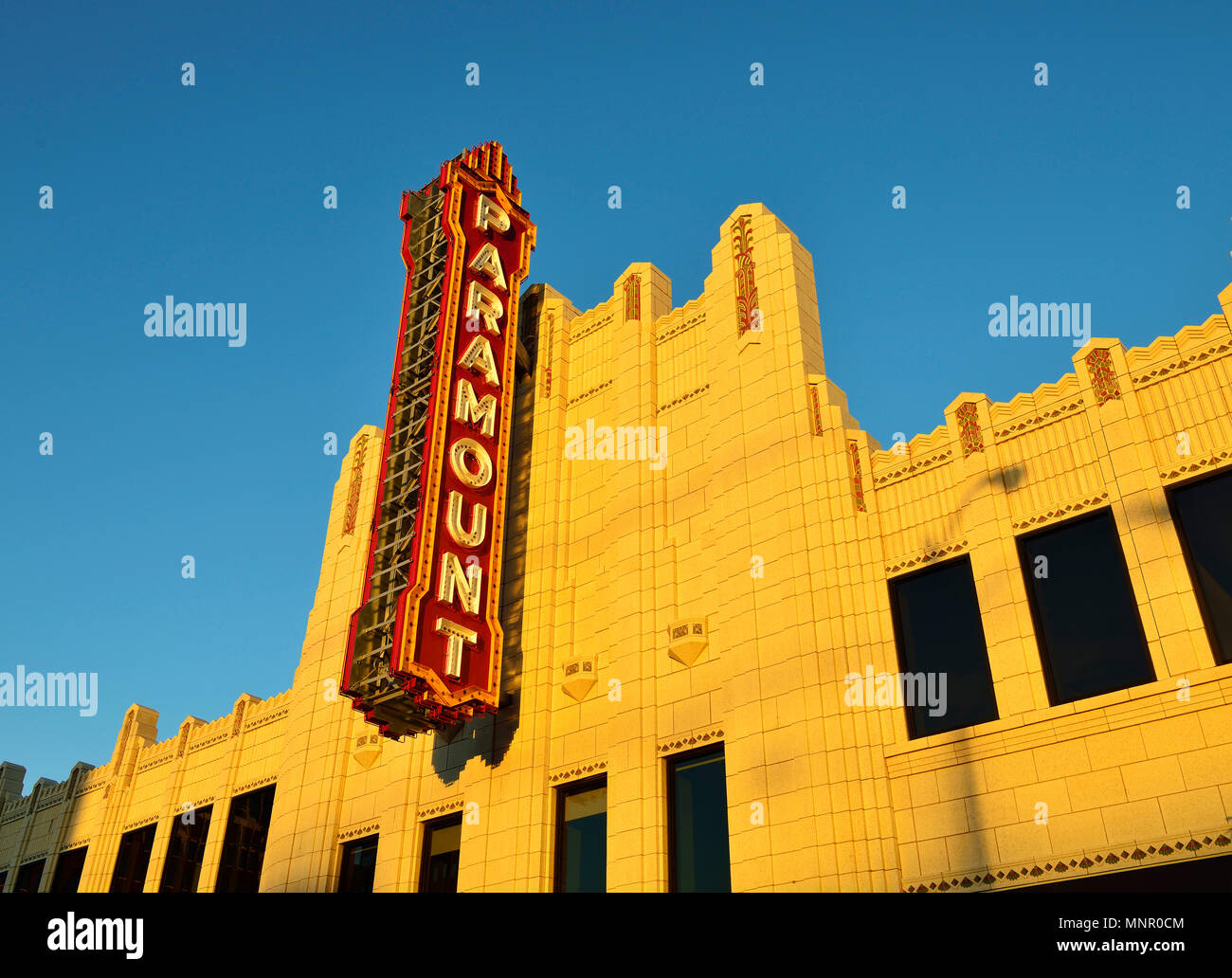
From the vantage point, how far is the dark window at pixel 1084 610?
17.7 m

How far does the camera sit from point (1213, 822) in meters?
15.3

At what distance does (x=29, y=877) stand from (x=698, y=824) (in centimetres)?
3029

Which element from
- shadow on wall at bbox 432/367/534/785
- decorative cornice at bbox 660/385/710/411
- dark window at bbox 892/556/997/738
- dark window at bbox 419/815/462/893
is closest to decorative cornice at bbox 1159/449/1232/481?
dark window at bbox 892/556/997/738

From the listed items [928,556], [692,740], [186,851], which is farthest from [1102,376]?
[186,851]

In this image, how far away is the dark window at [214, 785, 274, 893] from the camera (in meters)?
31.7

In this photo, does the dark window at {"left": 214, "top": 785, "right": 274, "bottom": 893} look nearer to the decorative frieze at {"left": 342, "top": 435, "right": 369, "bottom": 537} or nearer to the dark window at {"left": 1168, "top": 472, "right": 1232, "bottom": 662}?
the decorative frieze at {"left": 342, "top": 435, "right": 369, "bottom": 537}

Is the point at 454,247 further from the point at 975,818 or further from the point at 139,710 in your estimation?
the point at 139,710

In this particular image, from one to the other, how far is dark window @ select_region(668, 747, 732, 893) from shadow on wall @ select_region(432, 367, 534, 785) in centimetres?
454

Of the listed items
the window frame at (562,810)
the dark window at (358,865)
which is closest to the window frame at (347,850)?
the dark window at (358,865)

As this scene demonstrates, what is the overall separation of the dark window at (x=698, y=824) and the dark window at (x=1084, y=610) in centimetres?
665

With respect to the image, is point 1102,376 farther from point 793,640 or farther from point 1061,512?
point 793,640

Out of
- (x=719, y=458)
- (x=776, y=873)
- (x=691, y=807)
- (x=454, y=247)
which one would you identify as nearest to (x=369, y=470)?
(x=454, y=247)
